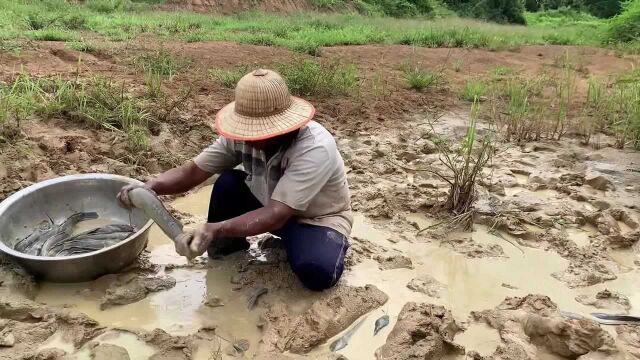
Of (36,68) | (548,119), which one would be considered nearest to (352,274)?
(548,119)

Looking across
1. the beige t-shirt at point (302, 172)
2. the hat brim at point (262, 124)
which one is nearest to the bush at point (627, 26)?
the beige t-shirt at point (302, 172)

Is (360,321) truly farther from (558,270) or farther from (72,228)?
(72,228)

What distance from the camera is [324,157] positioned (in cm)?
279

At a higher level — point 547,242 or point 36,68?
point 36,68

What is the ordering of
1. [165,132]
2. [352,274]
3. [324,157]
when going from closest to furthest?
[324,157]
[352,274]
[165,132]

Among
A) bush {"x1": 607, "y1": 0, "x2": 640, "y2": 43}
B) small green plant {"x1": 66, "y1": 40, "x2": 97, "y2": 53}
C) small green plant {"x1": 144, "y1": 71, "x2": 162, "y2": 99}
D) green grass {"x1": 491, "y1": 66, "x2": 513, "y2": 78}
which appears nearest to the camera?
small green plant {"x1": 144, "y1": 71, "x2": 162, "y2": 99}

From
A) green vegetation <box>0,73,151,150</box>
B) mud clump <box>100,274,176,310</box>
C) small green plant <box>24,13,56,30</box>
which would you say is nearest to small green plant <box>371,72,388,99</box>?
green vegetation <box>0,73,151,150</box>

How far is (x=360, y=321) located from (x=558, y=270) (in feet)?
4.47

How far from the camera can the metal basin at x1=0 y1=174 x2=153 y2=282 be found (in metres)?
2.88

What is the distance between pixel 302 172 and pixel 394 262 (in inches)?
40.9

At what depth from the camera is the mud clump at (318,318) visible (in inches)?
104

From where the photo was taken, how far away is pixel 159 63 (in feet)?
19.7

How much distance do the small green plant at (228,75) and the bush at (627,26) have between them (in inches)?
363

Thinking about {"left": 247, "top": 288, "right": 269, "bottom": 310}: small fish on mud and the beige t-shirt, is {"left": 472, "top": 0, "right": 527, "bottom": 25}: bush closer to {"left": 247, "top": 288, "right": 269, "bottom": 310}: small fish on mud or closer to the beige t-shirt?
the beige t-shirt
